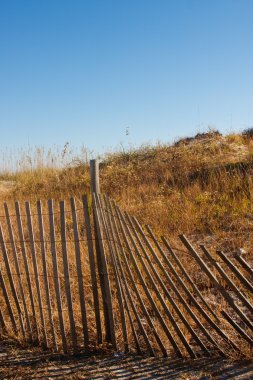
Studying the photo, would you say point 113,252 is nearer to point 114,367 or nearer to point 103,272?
point 103,272

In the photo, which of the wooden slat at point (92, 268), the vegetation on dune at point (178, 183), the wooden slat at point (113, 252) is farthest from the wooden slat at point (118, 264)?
the vegetation on dune at point (178, 183)

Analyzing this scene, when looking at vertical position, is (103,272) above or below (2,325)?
above

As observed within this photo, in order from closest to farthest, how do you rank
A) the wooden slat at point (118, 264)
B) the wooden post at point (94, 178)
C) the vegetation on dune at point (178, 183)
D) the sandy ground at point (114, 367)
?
the sandy ground at point (114, 367) < the wooden slat at point (118, 264) < the wooden post at point (94, 178) < the vegetation on dune at point (178, 183)

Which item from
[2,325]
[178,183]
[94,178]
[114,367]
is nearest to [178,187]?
[178,183]

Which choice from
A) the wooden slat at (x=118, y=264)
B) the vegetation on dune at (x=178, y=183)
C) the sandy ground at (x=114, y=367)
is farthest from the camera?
the vegetation on dune at (x=178, y=183)

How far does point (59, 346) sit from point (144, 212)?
3722 mm

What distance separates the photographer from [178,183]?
8.94 metres

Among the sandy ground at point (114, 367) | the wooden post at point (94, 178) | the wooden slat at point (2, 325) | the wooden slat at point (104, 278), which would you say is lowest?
the sandy ground at point (114, 367)

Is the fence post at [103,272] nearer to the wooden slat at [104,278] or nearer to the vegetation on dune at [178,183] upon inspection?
the wooden slat at [104,278]

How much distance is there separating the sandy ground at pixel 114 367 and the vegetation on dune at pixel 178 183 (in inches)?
98.3

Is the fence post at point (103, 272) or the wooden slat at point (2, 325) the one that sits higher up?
the fence post at point (103, 272)

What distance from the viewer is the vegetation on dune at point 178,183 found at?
6.21 meters

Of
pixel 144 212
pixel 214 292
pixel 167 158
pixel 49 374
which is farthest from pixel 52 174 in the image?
pixel 49 374

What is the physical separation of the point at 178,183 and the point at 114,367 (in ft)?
20.3
